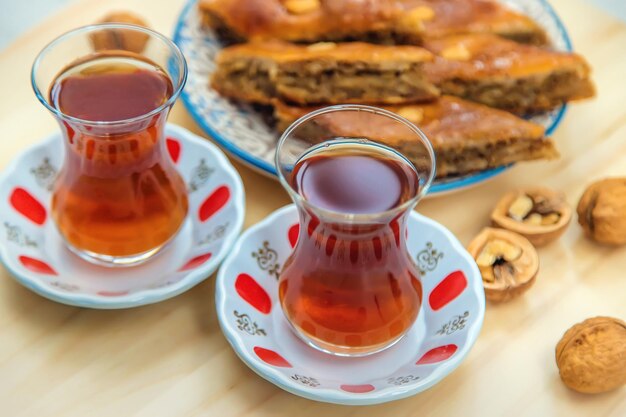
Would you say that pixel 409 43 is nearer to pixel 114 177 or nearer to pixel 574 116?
pixel 574 116

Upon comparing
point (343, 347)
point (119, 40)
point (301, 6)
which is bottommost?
point (343, 347)

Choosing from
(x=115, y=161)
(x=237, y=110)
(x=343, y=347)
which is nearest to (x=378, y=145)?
(x=343, y=347)

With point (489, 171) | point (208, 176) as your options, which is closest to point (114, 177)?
point (208, 176)

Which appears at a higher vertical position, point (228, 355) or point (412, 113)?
point (412, 113)

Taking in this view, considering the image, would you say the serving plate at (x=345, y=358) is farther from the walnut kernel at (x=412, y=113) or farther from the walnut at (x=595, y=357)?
the walnut kernel at (x=412, y=113)

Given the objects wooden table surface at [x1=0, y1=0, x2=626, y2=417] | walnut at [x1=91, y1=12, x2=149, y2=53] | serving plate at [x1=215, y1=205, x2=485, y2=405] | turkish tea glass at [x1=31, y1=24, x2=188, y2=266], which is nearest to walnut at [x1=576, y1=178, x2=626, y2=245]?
wooden table surface at [x1=0, y1=0, x2=626, y2=417]

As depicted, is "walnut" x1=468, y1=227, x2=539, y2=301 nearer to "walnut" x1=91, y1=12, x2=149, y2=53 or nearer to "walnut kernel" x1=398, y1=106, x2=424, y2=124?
"walnut kernel" x1=398, y1=106, x2=424, y2=124

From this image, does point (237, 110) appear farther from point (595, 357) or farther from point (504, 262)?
point (595, 357)
